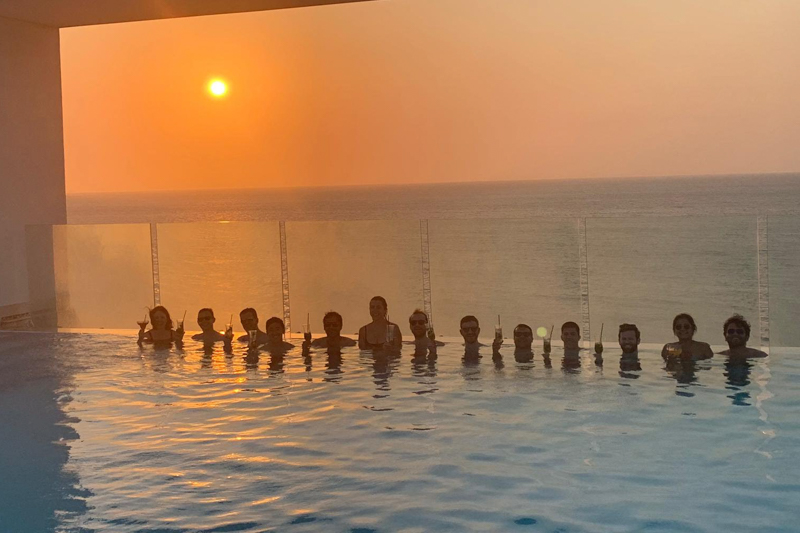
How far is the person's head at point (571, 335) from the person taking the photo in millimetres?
8656

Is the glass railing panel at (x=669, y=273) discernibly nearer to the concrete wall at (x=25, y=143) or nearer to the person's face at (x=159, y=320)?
the person's face at (x=159, y=320)

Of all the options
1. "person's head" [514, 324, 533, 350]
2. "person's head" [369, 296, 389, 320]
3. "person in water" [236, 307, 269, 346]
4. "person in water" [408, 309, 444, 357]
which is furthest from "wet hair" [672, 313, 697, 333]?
"person in water" [236, 307, 269, 346]

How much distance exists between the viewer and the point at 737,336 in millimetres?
8289

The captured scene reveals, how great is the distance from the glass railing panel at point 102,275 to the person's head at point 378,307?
2.55 metres

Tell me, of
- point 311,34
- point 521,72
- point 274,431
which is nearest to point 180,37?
point 311,34

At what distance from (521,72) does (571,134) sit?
494cm

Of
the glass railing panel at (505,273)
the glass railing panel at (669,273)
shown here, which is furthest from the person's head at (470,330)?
the glass railing panel at (669,273)

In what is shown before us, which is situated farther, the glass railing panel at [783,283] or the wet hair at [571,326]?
the wet hair at [571,326]

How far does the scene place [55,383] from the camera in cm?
817

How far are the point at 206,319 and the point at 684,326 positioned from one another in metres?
4.64

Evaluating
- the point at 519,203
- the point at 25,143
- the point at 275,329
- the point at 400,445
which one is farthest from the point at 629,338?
the point at 519,203

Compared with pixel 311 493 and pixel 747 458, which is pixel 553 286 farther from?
pixel 311 493

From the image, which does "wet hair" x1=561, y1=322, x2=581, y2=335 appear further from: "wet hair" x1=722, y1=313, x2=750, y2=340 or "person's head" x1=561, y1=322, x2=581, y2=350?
"wet hair" x1=722, y1=313, x2=750, y2=340

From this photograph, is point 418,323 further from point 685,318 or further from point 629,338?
point 685,318
